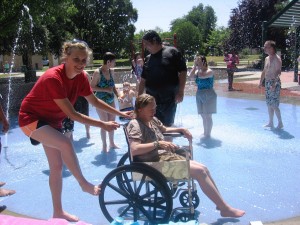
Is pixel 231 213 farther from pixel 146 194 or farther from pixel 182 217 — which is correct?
pixel 146 194

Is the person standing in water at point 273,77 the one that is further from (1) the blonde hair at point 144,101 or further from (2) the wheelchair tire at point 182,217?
(2) the wheelchair tire at point 182,217

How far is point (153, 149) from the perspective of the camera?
11.6ft

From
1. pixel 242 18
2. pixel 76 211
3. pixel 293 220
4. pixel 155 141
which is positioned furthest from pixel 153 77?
pixel 242 18

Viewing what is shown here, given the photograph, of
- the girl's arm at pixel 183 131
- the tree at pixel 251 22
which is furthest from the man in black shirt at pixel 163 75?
the tree at pixel 251 22

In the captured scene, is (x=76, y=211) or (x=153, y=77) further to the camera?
(x=153, y=77)

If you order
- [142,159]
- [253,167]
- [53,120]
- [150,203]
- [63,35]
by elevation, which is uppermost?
[63,35]

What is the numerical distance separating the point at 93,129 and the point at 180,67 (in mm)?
4244

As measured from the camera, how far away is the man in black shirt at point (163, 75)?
486 centimetres

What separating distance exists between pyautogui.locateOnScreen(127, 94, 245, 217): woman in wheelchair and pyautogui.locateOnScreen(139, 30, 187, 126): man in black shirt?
1.10 metres

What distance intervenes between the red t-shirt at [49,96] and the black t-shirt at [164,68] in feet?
4.64

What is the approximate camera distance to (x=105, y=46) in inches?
2077

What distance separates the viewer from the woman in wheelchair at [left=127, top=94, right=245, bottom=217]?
3.55m

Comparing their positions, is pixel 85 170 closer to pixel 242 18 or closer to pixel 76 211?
pixel 76 211

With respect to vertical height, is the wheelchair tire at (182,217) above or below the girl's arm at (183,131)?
below
